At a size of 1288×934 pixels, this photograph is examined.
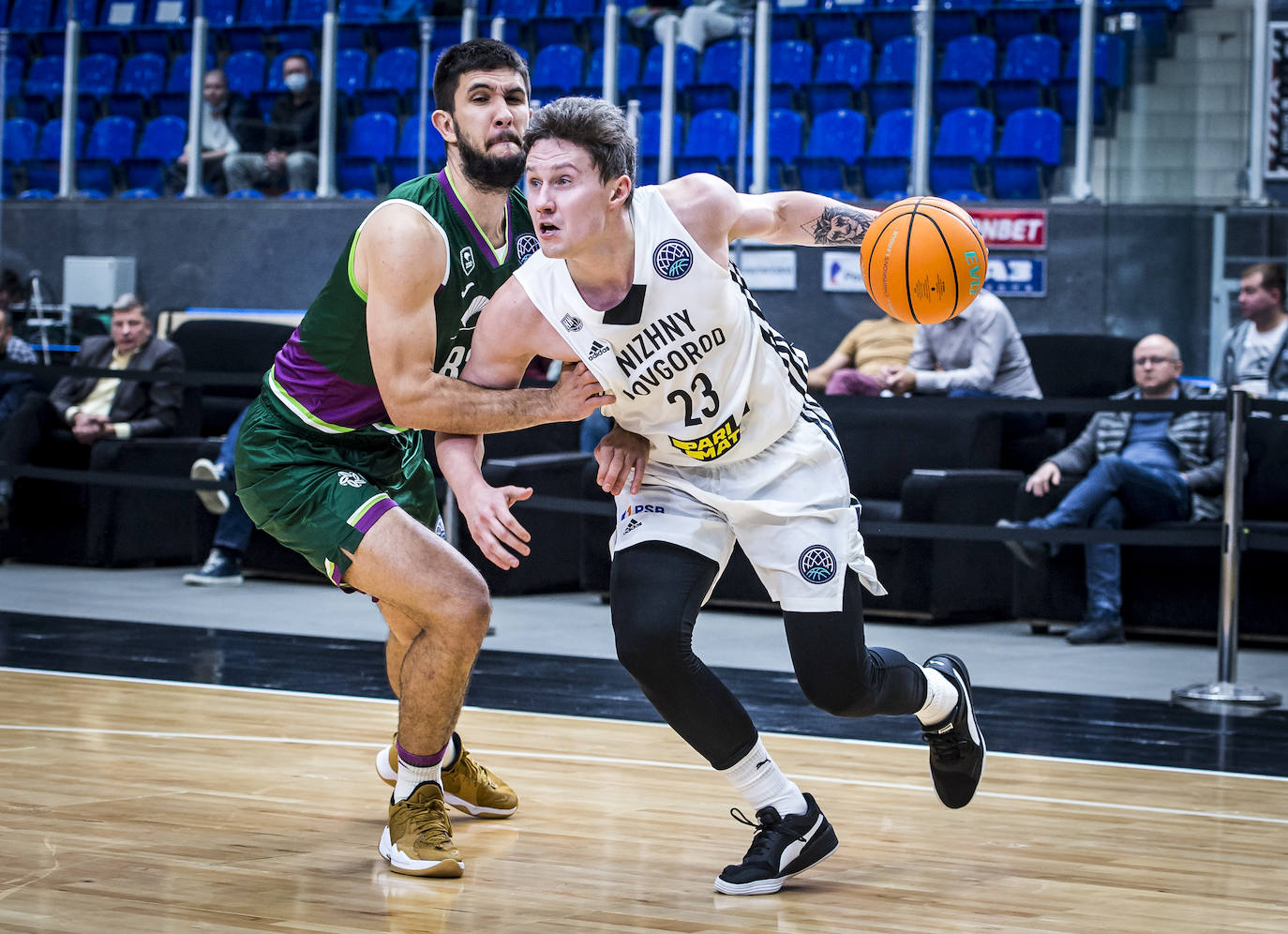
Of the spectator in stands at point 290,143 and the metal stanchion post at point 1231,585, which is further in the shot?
the spectator in stands at point 290,143

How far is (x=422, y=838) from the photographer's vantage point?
3449 mm

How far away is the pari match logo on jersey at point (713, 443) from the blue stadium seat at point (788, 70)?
785cm

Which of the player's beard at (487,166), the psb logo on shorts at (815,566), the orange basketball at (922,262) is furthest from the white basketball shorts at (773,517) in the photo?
the player's beard at (487,166)

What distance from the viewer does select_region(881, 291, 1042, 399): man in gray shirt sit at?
779 cm

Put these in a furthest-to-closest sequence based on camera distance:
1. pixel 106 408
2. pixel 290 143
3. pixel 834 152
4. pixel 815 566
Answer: pixel 290 143
pixel 834 152
pixel 106 408
pixel 815 566

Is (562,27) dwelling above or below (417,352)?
above

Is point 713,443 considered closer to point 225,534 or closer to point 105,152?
point 225,534

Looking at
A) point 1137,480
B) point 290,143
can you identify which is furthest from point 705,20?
point 1137,480

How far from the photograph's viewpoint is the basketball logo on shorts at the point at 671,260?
327cm

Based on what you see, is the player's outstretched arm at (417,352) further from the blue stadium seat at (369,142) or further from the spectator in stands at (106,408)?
the blue stadium seat at (369,142)

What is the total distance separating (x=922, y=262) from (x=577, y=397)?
0.85m

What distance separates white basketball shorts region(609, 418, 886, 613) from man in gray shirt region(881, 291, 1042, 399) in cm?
438

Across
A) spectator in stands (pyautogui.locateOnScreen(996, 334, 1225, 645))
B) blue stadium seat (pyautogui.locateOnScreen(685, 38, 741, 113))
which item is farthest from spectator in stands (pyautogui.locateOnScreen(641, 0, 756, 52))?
spectator in stands (pyautogui.locateOnScreen(996, 334, 1225, 645))

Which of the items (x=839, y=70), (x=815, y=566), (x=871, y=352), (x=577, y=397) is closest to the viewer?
(x=577, y=397)
